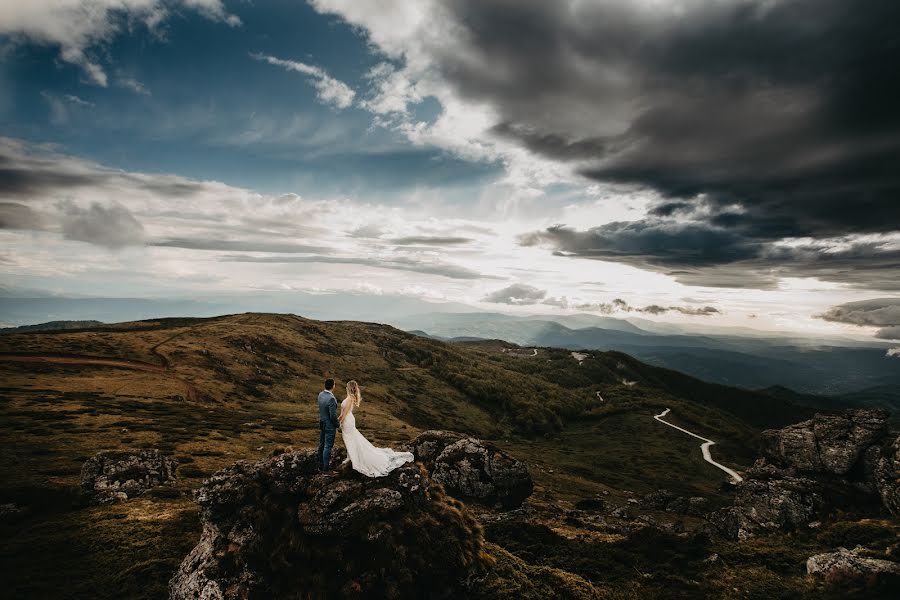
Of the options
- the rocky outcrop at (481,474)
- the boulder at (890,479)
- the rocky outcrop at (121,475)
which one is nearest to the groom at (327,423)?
the rocky outcrop at (121,475)

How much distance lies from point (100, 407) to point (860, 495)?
391ft

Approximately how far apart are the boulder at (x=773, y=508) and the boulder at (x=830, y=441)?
618 inches

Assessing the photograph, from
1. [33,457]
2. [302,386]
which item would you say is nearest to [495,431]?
[302,386]

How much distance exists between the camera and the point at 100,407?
77.2m

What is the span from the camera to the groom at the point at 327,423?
2145cm

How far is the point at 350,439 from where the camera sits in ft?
69.3

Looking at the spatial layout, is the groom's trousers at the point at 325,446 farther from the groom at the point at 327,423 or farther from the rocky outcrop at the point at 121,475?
the rocky outcrop at the point at 121,475

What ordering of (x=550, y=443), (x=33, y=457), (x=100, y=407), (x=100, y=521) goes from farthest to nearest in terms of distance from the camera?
1. (x=550, y=443)
2. (x=100, y=407)
3. (x=33, y=457)
4. (x=100, y=521)

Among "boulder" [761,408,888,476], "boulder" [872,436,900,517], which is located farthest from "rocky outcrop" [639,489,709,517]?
"boulder" [872,436,900,517]

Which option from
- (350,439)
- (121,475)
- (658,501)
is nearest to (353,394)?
(350,439)

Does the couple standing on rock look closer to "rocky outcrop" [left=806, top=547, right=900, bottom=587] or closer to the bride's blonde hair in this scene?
the bride's blonde hair

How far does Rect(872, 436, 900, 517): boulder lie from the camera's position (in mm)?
30812

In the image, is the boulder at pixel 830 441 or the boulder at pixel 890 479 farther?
the boulder at pixel 830 441

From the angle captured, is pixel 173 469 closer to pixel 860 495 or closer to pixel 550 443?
pixel 860 495
